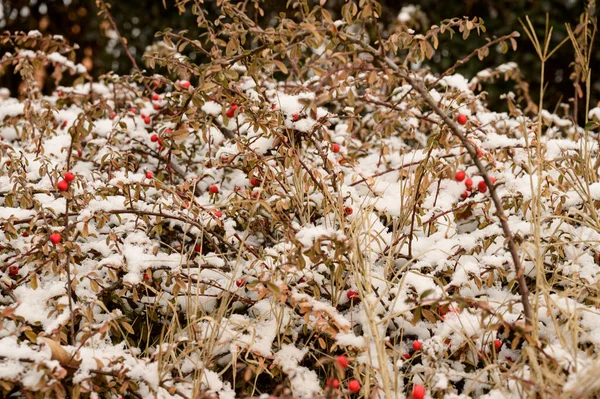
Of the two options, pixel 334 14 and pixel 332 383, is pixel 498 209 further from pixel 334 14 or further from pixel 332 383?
pixel 334 14

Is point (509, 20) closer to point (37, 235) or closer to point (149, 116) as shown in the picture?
point (149, 116)

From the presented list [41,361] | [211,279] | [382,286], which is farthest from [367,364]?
[41,361]

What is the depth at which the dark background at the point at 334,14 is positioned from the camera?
4.47 meters

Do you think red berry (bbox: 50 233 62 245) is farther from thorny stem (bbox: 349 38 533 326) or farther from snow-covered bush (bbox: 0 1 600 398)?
thorny stem (bbox: 349 38 533 326)

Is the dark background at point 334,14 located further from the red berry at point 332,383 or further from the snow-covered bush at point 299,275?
the red berry at point 332,383

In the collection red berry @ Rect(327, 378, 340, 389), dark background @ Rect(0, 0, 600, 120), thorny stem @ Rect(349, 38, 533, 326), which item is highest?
dark background @ Rect(0, 0, 600, 120)

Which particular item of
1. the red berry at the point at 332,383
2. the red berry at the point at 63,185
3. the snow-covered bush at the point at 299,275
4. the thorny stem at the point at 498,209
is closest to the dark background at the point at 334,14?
the snow-covered bush at the point at 299,275

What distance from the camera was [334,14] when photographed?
17.0 ft

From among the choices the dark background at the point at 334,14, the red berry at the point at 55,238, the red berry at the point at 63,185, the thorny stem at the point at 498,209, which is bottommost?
the red berry at the point at 55,238

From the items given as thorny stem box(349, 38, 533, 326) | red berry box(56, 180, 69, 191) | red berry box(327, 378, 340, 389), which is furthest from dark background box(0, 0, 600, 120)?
red berry box(327, 378, 340, 389)

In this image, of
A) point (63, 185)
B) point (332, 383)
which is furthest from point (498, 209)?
point (63, 185)

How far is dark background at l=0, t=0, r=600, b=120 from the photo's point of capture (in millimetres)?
4469

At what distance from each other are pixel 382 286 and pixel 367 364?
0.41 metres

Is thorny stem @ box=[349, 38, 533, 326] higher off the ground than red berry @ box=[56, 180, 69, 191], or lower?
higher
